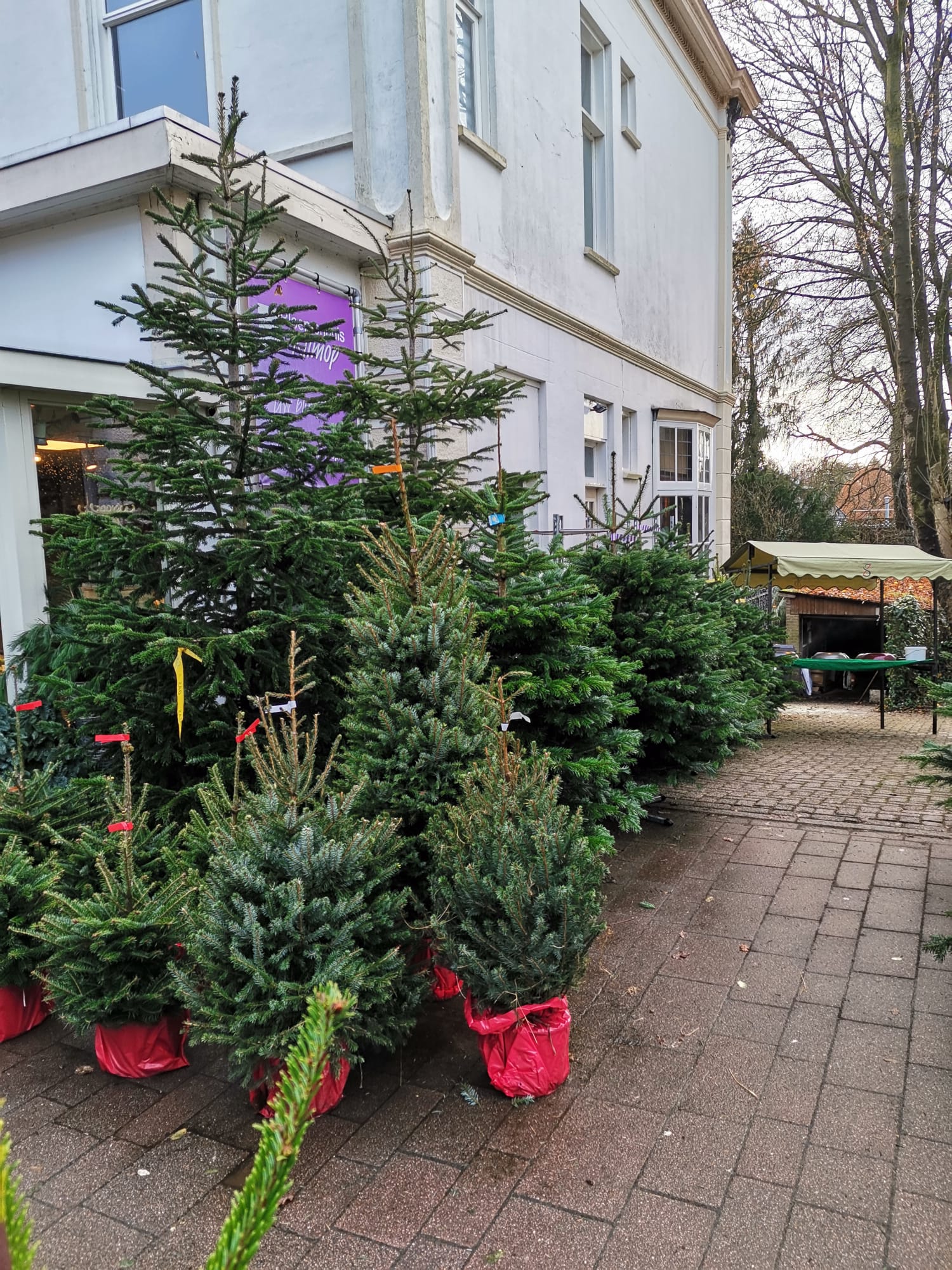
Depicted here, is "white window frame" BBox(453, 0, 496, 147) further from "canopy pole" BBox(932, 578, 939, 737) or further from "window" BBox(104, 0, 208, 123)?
"canopy pole" BBox(932, 578, 939, 737)

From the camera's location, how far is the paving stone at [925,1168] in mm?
2549

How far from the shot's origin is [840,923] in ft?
14.7

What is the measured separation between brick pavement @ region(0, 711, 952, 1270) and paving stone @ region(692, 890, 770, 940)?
0.48ft

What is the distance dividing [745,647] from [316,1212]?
23.0 ft

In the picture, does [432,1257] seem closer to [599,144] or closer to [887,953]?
[887,953]

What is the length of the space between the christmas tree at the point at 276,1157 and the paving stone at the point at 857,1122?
2700 mm

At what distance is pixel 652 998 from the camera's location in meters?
3.74

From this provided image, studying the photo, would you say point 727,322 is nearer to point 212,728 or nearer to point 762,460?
point 762,460

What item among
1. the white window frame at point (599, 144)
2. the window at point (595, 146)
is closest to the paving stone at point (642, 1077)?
the white window frame at point (599, 144)

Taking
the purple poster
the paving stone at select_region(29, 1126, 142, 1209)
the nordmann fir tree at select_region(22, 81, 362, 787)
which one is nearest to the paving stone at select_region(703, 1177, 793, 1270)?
the paving stone at select_region(29, 1126, 142, 1209)

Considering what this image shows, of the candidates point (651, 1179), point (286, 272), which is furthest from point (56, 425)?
point (651, 1179)

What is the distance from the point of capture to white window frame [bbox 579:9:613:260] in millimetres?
11594

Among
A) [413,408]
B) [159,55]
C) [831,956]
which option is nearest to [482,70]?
[159,55]

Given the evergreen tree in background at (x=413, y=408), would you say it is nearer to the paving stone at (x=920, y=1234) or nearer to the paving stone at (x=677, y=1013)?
the paving stone at (x=677, y=1013)
